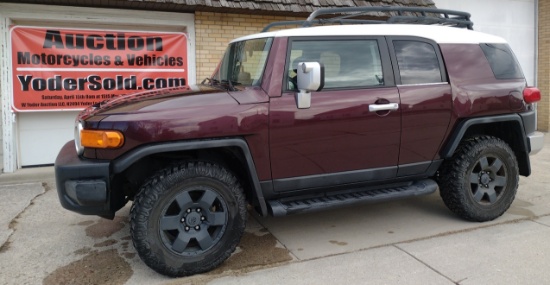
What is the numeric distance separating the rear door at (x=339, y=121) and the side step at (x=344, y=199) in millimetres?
142

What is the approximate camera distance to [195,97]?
339cm

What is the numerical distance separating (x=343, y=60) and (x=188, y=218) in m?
1.90

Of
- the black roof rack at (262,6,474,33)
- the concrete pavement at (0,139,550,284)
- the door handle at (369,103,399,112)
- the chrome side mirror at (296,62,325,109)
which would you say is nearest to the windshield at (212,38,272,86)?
the chrome side mirror at (296,62,325,109)

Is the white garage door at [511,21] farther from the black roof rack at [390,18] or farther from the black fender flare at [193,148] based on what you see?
the black fender flare at [193,148]

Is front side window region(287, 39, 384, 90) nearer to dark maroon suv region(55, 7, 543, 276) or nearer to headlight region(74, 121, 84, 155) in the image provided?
dark maroon suv region(55, 7, 543, 276)

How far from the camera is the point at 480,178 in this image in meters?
4.42

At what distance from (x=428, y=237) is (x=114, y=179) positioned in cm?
285

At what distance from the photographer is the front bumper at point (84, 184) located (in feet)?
10.1

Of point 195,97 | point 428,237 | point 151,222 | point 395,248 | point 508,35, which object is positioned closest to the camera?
point 151,222

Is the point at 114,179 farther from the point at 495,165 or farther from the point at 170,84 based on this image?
the point at 170,84

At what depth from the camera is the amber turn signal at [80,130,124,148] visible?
309cm

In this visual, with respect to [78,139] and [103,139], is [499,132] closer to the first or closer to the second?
[103,139]

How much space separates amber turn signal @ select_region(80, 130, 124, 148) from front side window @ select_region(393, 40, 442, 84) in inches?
98.4

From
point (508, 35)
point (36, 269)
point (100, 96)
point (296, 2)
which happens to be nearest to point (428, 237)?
point (36, 269)
